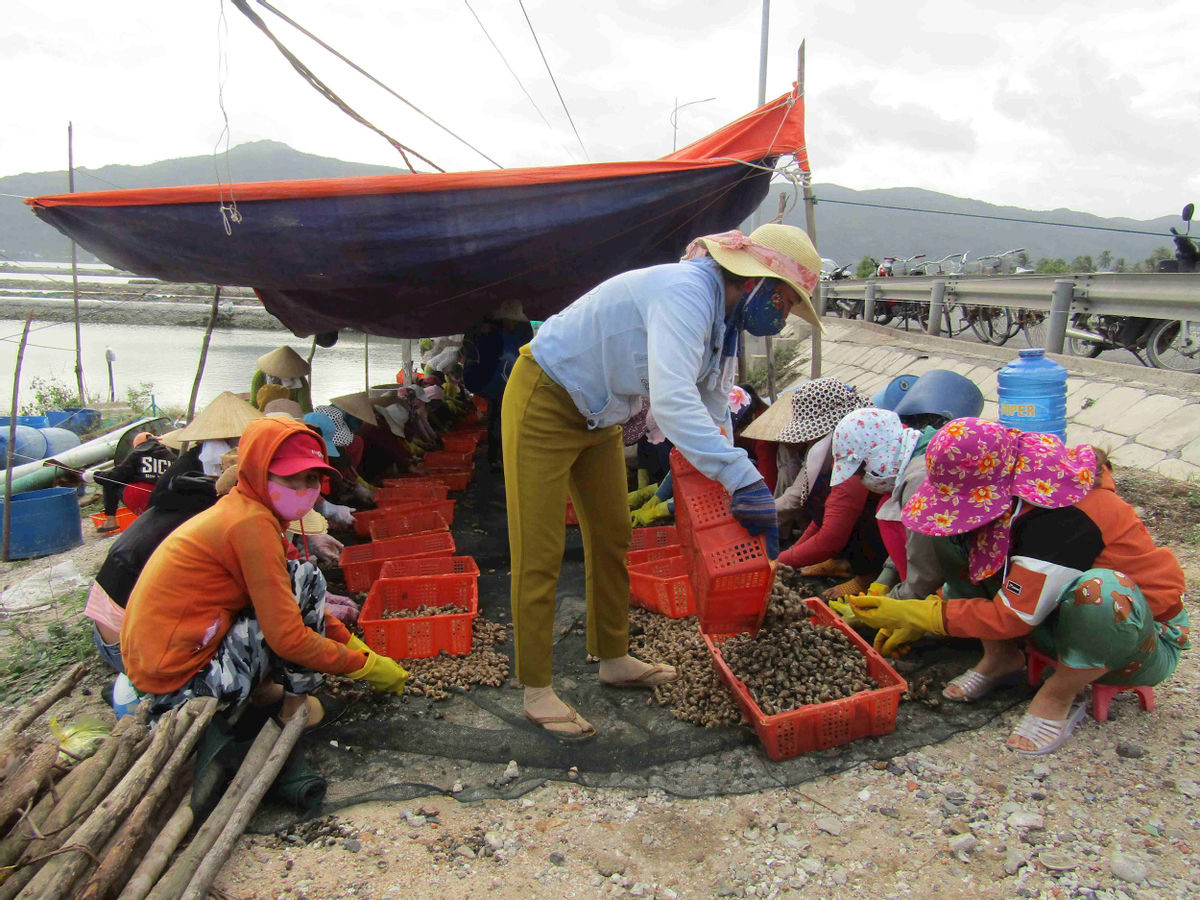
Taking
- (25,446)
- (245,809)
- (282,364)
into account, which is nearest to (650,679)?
(245,809)

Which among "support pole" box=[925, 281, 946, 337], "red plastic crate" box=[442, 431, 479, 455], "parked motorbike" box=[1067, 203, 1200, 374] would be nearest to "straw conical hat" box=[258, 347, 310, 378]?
"red plastic crate" box=[442, 431, 479, 455]

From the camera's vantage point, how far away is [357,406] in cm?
522

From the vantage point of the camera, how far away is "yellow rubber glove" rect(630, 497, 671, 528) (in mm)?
4109

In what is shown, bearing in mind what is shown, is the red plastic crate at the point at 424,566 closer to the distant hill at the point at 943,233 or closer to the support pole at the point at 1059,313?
the support pole at the point at 1059,313

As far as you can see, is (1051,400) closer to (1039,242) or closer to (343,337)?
(343,337)

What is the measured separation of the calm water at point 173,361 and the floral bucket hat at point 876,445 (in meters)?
7.85

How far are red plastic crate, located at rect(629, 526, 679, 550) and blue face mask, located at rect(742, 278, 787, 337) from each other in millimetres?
1782

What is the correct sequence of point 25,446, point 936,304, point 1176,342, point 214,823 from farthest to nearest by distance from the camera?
1. point 936,304
2. point 1176,342
3. point 25,446
4. point 214,823

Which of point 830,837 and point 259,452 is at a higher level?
point 259,452

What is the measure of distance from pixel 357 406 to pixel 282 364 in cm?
64

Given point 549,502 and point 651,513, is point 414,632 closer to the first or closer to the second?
point 549,502

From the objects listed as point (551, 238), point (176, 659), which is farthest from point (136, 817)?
point (551, 238)

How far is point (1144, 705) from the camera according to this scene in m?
2.19

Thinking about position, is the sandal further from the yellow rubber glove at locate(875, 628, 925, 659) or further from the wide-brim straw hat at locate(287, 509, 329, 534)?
the wide-brim straw hat at locate(287, 509, 329, 534)
